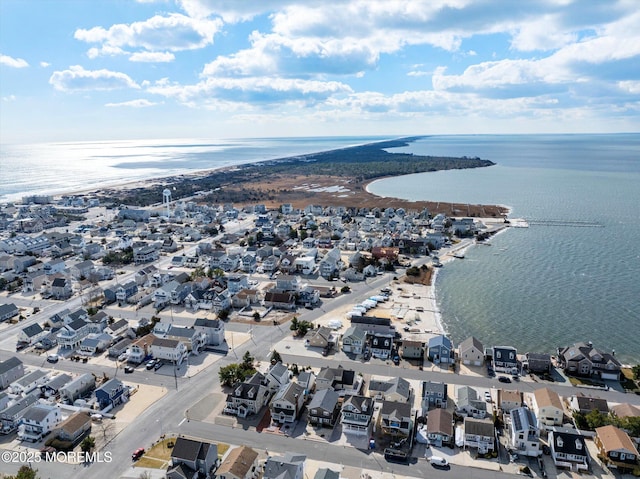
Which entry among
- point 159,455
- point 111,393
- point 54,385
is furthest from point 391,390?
point 54,385

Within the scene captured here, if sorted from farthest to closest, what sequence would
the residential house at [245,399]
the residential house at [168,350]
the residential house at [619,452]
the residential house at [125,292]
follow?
the residential house at [125,292] < the residential house at [168,350] < the residential house at [245,399] < the residential house at [619,452]

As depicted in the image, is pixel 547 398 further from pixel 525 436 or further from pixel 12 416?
pixel 12 416

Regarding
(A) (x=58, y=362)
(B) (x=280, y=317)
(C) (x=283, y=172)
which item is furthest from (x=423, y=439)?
(C) (x=283, y=172)

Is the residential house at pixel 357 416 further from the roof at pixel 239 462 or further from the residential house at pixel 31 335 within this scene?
the residential house at pixel 31 335

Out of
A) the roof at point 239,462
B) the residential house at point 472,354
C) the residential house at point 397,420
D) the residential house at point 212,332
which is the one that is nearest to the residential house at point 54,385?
the residential house at point 212,332

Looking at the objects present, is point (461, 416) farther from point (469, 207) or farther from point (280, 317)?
point (469, 207)
